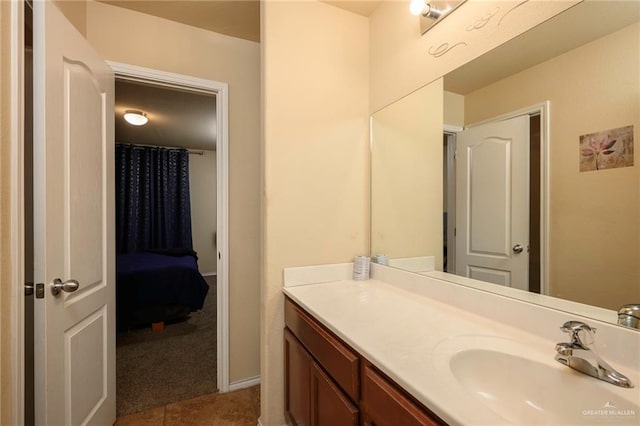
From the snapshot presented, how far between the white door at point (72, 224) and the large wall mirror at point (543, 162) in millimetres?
1564

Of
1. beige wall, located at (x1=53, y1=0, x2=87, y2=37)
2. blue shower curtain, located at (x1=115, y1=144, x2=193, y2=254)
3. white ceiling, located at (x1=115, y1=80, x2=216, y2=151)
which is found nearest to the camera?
beige wall, located at (x1=53, y1=0, x2=87, y2=37)

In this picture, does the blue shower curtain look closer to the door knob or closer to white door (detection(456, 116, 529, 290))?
the door knob

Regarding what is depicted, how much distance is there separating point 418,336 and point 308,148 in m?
1.05

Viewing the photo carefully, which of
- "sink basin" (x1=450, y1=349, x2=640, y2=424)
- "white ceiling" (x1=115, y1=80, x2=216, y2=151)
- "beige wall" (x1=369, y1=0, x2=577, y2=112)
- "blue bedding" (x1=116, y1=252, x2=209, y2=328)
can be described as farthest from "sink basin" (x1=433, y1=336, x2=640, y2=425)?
"blue bedding" (x1=116, y1=252, x2=209, y2=328)

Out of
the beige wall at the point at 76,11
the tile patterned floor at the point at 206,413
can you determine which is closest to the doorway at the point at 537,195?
the tile patterned floor at the point at 206,413

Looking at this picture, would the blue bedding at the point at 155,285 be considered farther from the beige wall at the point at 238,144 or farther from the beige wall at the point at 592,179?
the beige wall at the point at 592,179

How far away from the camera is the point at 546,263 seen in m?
0.94

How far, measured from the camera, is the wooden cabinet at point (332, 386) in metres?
0.68

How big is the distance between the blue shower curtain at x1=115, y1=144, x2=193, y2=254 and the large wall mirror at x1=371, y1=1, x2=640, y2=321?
469 centimetres

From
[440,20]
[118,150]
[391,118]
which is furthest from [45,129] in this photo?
[118,150]

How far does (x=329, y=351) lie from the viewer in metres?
0.99

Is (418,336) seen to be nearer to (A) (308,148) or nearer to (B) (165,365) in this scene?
(A) (308,148)

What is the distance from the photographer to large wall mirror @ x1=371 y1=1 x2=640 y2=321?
77 centimetres

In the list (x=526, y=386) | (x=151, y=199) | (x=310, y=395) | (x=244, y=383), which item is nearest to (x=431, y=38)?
(x=526, y=386)
